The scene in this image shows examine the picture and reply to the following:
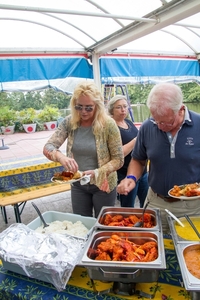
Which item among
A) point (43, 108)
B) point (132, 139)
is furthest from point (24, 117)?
point (132, 139)

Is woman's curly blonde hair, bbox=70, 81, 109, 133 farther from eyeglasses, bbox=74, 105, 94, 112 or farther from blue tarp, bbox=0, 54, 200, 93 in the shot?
blue tarp, bbox=0, 54, 200, 93

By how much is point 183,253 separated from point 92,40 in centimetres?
336

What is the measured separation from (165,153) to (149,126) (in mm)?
220

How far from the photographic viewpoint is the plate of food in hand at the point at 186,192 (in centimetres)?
129

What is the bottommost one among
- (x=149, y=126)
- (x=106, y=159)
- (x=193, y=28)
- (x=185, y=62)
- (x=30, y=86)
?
(x=106, y=159)

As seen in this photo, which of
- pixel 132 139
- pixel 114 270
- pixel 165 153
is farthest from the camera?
pixel 132 139

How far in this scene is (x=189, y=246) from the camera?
0.99m

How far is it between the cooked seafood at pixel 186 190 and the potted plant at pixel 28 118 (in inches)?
155

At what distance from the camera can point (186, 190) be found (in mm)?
1338

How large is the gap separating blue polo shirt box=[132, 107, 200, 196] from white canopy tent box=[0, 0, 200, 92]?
5.13 feet

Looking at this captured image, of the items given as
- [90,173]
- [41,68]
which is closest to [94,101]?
[90,173]

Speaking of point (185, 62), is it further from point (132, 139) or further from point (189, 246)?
point (189, 246)

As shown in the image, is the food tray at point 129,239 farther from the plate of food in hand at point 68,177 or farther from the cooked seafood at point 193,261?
the plate of food in hand at point 68,177

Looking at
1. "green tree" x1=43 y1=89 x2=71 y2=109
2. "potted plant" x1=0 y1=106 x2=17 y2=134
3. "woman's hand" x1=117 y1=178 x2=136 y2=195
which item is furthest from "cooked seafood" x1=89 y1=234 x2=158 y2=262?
"potted plant" x1=0 y1=106 x2=17 y2=134
